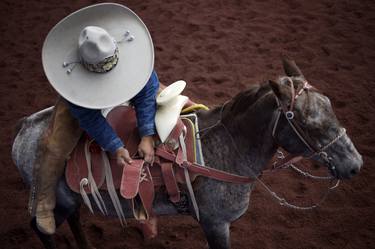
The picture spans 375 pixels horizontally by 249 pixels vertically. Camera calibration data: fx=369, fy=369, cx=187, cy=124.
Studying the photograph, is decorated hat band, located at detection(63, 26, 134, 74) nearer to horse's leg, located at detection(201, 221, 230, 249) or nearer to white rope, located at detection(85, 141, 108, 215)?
white rope, located at detection(85, 141, 108, 215)

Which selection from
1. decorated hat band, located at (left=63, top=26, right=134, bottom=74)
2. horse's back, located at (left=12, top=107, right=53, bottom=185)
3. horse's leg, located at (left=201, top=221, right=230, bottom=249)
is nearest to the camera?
decorated hat band, located at (left=63, top=26, right=134, bottom=74)

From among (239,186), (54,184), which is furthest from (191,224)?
(54,184)

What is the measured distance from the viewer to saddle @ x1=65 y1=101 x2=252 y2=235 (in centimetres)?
244

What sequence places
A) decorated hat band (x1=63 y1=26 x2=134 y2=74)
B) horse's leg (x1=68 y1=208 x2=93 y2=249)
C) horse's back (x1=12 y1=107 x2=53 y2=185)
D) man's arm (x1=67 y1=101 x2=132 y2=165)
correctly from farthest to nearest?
horse's leg (x1=68 y1=208 x2=93 y2=249) → horse's back (x1=12 y1=107 x2=53 y2=185) → man's arm (x1=67 y1=101 x2=132 y2=165) → decorated hat band (x1=63 y1=26 x2=134 y2=74)

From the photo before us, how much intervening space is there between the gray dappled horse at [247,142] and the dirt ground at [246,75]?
3.04 feet

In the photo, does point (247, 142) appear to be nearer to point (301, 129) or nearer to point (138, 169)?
point (301, 129)

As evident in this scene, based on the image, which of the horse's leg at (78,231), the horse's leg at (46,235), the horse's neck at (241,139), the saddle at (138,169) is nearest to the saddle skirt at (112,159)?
the saddle at (138,169)

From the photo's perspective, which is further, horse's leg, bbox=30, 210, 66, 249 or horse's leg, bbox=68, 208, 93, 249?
horse's leg, bbox=68, 208, 93, 249

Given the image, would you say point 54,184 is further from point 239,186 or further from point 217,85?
point 217,85

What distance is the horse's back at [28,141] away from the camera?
2835mm

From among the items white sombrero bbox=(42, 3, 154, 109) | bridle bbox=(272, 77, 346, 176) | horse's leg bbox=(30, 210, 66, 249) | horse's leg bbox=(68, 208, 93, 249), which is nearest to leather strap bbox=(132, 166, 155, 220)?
white sombrero bbox=(42, 3, 154, 109)

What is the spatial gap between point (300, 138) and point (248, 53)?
3.78 m

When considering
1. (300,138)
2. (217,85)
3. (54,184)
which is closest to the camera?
(300,138)

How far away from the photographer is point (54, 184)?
2672 millimetres
